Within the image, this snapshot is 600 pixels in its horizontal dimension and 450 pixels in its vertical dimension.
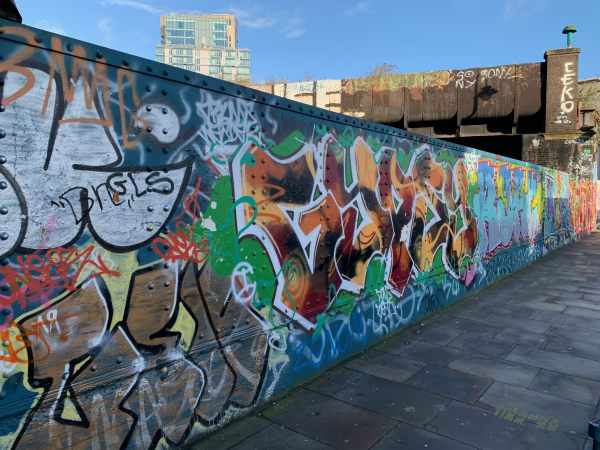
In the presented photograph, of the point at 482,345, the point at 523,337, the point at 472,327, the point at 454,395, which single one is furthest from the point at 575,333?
the point at 454,395

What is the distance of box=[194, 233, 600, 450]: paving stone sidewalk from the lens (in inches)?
112

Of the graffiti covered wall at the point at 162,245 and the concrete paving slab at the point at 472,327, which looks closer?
the graffiti covered wall at the point at 162,245

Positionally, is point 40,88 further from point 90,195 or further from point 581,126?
point 581,126

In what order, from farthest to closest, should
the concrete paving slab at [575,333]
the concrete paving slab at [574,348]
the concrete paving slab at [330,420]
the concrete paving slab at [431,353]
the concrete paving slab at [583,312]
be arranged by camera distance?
the concrete paving slab at [583,312], the concrete paving slab at [575,333], the concrete paving slab at [574,348], the concrete paving slab at [431,353], the concrete paving slab at [330,420]

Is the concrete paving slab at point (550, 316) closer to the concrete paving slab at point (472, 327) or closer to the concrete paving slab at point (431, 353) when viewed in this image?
the concrete paving slab at point (472, 327)

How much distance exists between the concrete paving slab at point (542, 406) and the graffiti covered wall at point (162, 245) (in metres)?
1.34

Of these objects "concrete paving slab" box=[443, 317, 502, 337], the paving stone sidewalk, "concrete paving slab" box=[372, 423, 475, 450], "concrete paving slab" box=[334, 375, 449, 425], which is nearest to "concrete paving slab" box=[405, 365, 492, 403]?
the paving stone sidewalk

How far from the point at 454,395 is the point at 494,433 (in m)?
0.58

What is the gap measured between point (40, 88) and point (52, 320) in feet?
3.66

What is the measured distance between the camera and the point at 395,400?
338 centimetres

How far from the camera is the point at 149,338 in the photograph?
249 centimetres

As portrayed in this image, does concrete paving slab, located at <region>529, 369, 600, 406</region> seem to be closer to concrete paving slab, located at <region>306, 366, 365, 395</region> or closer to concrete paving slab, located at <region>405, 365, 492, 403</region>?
concrete paving slab, located at <region>405, 365, 492, 403</region>

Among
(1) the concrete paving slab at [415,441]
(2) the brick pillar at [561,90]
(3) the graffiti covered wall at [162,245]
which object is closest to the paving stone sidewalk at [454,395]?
(1) the concrete paving slab at [415,441]

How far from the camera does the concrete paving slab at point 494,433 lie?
9.11 feet
